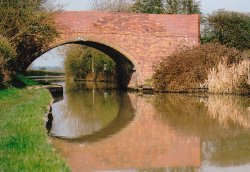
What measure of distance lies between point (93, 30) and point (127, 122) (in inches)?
533

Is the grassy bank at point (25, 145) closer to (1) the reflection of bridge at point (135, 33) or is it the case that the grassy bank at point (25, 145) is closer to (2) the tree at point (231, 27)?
(1) the reflection of bridge at point (135, 33)

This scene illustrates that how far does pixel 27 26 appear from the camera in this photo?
68.6ft

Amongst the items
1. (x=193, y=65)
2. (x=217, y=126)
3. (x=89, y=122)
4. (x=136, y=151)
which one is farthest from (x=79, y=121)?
(x=193, y=65)

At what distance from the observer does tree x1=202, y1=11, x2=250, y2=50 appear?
97.9ft

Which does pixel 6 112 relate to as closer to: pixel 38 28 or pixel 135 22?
pixel 38 28

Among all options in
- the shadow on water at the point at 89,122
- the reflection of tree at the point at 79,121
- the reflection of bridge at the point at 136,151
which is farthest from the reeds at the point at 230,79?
the reflection of bridge at the point at 136,151

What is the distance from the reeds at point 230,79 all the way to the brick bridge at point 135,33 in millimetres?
5133

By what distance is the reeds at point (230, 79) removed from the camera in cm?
2012

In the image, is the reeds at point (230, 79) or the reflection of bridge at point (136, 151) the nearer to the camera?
the reflection of bridge at point (136, 151)

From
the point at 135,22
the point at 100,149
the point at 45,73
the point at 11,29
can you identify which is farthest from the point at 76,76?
the point at 100,149

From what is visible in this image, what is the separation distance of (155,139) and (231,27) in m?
22.7

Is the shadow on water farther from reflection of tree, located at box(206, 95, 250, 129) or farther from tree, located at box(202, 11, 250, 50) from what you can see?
tree, located at box(202, 11, 250, 50)

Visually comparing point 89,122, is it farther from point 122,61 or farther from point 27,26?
point 122,61

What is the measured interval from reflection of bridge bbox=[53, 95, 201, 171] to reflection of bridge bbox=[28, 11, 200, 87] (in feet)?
48.5
